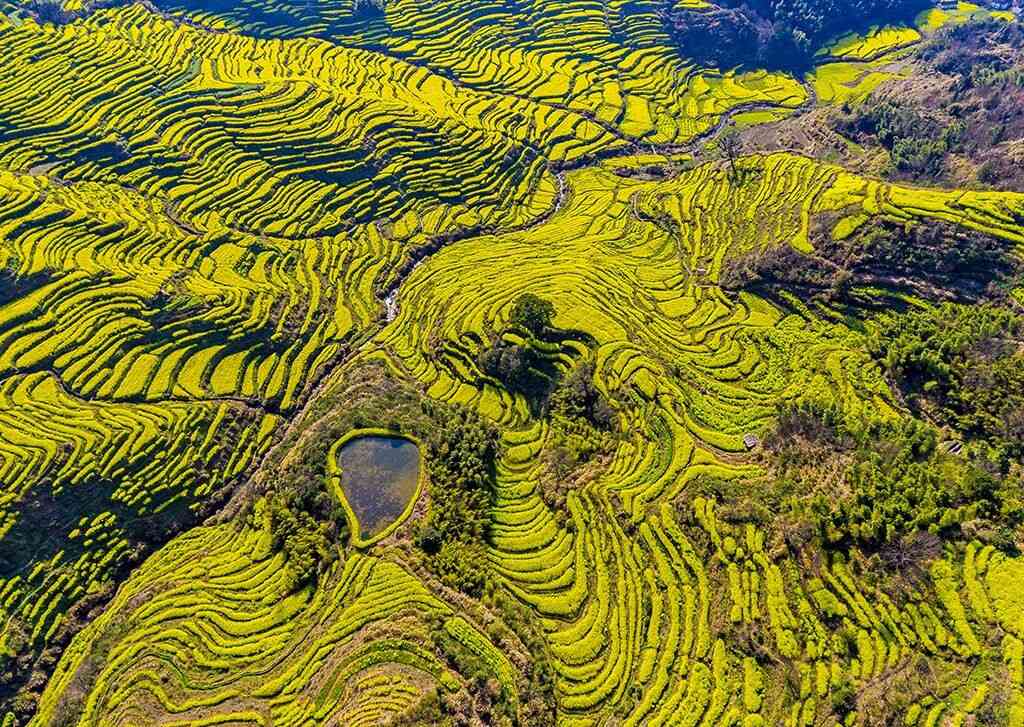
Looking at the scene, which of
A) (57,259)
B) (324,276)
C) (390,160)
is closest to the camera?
(57,259)

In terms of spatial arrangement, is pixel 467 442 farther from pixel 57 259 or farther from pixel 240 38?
pixel 240 38

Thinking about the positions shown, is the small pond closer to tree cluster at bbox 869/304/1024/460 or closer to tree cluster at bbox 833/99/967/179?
tree cluster at bbox 869/304/1024/460

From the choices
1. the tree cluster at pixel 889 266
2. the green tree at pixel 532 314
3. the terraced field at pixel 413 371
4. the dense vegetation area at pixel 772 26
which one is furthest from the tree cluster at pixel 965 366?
the dense vegetation area at pixel 772 26

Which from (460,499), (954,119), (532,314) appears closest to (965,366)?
(532,314)

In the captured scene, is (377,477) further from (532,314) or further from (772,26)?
(772,26)

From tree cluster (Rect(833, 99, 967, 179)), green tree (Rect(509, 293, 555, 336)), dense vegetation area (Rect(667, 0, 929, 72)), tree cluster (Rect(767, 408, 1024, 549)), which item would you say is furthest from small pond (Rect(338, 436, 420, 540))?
dense vegetation area (Rect(667, 0, 929, 72))

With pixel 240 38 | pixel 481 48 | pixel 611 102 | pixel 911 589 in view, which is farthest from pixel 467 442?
pixel 240 38
